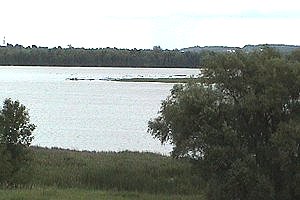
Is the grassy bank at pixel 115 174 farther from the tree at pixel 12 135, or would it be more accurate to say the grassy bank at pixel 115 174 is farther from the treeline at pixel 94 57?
the treeline at pixel 94 57

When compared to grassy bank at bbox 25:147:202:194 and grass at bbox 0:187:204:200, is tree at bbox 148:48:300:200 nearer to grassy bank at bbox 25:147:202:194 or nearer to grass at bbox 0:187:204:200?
grass at bbox 0:187:204:200

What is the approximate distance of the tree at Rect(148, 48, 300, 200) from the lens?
14031mm

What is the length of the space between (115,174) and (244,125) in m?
5.41

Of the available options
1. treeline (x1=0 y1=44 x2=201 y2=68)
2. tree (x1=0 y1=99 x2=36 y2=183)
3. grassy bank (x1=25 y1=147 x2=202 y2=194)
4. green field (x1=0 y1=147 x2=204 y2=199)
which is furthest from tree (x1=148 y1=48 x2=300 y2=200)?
treeline (x1=0 y1=44 x2=201 y2=68)

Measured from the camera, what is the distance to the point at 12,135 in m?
15.1

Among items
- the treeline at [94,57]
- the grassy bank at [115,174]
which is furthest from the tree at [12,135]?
the treeline at [94,57]

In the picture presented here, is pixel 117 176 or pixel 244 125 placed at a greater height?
pixel 244 125

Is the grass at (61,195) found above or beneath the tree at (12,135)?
beneath

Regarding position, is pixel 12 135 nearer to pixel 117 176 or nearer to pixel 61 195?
pixel 61 195

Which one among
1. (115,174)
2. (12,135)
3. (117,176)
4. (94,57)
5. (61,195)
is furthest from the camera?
(94,57)

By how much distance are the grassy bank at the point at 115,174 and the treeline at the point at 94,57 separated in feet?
403

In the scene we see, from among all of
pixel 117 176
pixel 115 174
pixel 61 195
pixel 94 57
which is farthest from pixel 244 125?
pixel 94 57

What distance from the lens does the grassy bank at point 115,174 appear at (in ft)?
57.6

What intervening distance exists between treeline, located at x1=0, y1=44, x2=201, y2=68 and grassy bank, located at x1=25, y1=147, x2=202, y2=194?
403ft
